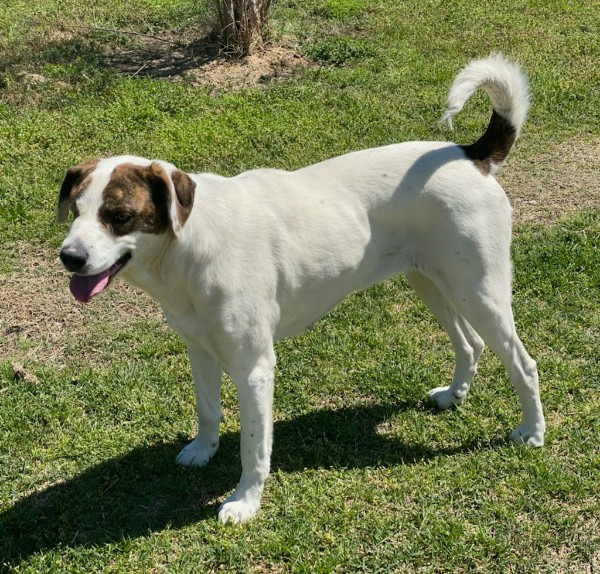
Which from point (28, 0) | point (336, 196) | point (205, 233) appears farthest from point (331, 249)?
point (28, 0)

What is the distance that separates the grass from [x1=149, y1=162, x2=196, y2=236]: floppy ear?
1638 millimetres

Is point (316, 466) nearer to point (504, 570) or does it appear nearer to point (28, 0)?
point (504, 570)

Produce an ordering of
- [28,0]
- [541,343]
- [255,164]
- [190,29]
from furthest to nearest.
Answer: [28,0] → [190,29] → [255,164] → [541,343]

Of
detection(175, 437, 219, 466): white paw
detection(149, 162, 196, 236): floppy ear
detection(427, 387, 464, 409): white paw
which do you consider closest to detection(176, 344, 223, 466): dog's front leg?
detection(175, 437, 219, 466): white paw

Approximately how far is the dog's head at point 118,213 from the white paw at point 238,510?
1374 mm

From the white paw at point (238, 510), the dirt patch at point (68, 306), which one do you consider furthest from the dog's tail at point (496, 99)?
the dirt patch at point (68, 306)

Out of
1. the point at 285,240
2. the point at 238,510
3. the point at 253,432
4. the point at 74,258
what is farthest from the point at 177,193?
the point at 238,510

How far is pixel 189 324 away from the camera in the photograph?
12.1 feet

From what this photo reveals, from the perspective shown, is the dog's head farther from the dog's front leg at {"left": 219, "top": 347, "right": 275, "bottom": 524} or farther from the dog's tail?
the dog's tail

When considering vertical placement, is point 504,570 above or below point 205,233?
below

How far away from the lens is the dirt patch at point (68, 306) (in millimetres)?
5406

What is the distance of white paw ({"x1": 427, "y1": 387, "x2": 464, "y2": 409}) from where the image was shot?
15.6 ft

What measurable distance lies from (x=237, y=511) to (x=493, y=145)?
2.32 metres

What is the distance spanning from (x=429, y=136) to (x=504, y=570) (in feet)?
17.3
